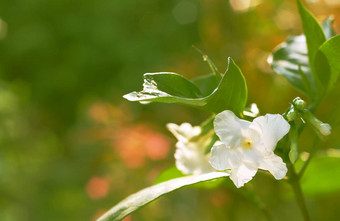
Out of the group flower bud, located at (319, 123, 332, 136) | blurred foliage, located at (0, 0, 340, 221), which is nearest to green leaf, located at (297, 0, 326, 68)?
flower bud, located at (319, 123, 332, 136)

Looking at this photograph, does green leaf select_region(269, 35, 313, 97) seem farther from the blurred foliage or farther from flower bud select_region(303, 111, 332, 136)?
the blurred foliage

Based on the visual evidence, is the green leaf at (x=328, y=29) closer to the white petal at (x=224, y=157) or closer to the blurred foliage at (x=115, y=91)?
the white petal at (x=224, y=157)

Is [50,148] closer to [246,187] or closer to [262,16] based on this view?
[262,16]

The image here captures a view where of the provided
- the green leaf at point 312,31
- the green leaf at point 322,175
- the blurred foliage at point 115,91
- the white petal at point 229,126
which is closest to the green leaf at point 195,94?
the white petal at point 229,126

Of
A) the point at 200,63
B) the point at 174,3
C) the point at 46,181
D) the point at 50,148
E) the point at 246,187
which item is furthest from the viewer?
the point at 50,148

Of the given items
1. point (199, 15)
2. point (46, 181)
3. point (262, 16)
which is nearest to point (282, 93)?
point (262, 16)
